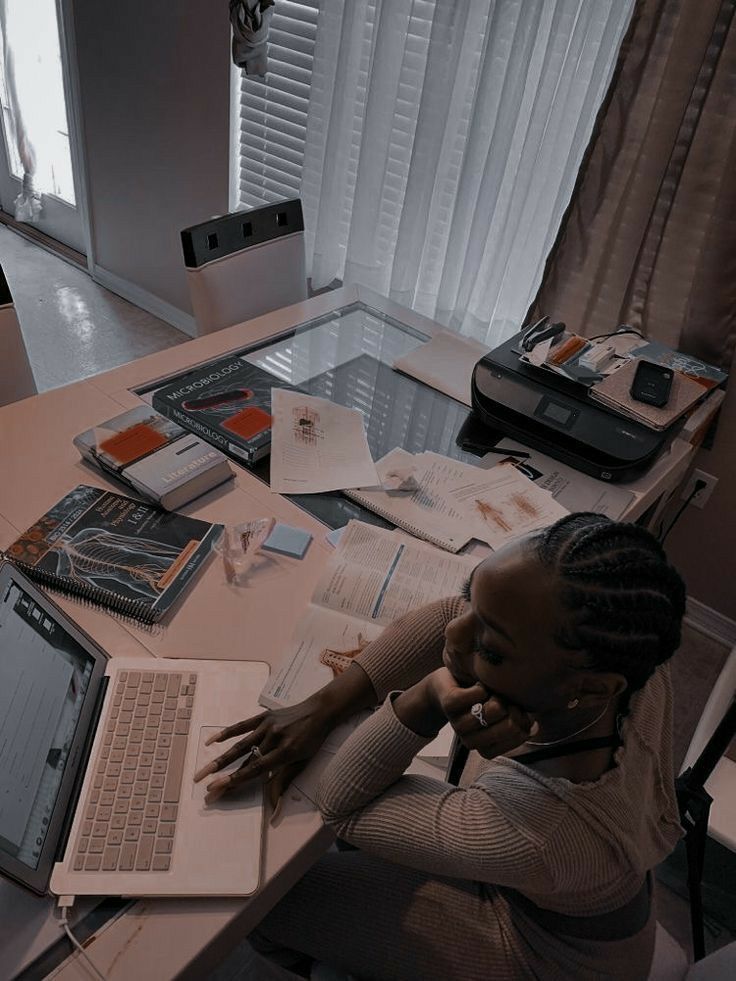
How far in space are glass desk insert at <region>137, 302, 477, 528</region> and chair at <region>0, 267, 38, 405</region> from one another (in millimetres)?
301

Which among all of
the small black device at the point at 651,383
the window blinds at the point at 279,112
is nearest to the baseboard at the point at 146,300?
the window blinds at the point at 279,112

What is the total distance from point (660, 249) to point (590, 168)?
28 centimetres

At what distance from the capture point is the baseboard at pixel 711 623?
2.23 m

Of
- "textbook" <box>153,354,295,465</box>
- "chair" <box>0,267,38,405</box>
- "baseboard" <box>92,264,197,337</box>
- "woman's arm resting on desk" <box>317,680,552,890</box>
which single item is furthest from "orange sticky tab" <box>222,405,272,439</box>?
"baseboard" <box>92,264,197,337</box>

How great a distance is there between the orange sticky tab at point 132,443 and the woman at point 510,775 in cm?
59

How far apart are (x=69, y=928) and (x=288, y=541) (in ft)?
2.10

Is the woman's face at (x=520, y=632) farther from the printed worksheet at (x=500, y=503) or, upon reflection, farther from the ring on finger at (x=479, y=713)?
the printed worksheet at (x=500, y=503)

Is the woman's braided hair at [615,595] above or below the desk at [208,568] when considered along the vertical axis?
above

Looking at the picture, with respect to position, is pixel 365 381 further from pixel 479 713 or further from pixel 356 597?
pixel 479 713

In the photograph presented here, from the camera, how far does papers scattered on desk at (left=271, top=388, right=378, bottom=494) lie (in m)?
1.38

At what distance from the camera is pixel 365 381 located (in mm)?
1714

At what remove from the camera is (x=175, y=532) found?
122cm

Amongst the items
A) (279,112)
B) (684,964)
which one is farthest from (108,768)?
(279,112)

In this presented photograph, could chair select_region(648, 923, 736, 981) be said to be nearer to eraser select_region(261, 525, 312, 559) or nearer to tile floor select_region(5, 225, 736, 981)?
eraser select_region(261, 525, 312, 559)
